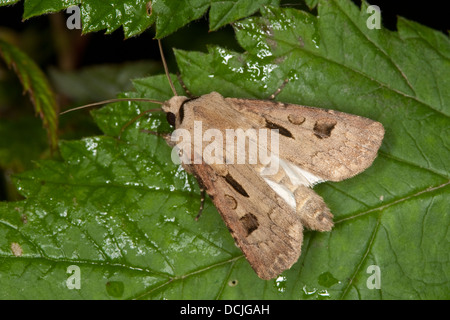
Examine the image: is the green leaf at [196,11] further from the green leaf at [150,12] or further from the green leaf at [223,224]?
the green leaf at [223,224]

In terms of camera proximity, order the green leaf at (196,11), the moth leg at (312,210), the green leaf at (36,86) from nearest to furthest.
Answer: the moth leg at (312,210), the green leaf at (196,11), the green leaf at (36,86)

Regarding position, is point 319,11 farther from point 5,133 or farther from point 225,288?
point 5,133

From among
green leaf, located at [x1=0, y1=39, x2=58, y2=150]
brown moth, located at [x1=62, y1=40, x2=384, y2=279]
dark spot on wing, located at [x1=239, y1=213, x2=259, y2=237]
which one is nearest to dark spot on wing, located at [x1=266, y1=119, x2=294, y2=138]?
brown moth, located at [x1=62, y1=40, x2=384, y2=279]

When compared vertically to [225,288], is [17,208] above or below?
above

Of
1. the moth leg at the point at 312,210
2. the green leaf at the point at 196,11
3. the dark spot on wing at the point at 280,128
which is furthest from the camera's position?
the dark spot on wing at the point at 280,128

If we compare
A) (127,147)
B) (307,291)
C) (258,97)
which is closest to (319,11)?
(258,97)

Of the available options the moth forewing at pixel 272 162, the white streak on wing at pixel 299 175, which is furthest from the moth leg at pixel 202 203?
the white streak on wing at pixel 299 175

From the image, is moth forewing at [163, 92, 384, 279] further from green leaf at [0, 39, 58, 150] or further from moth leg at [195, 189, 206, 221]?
green leaf at [0, 39, 58, 150]
